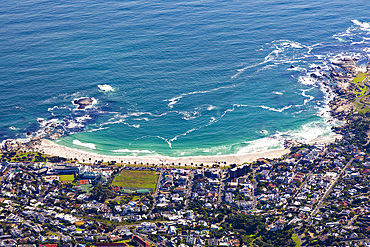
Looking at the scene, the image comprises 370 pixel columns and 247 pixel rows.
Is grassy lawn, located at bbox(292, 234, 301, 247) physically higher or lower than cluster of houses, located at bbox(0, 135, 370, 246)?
lower

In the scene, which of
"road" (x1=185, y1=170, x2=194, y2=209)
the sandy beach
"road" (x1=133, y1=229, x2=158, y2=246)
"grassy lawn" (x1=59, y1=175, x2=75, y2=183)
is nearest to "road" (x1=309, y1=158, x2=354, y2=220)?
the sandy beach

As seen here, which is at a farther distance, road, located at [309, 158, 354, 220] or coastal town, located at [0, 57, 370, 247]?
road, located at [309, 158, 354, 220]

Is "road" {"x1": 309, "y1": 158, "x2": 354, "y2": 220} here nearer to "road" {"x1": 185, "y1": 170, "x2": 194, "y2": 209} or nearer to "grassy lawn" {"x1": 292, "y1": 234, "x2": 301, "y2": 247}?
"grassy lawn" {"x1": 292, "y1": 234, "x2": 301, "y2": 247}

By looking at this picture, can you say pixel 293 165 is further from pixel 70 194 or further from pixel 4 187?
pixel 4 187

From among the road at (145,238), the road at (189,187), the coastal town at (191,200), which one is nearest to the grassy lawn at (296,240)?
the coastal town at (191,200)

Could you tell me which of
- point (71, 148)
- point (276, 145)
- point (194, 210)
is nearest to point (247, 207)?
point (194, 210)

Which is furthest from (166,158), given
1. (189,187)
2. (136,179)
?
(189,187)
